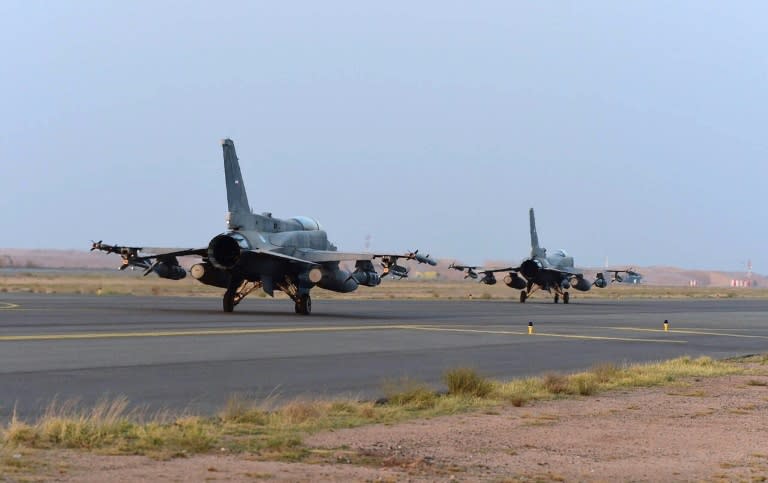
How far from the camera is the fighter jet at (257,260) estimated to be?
41000 mm

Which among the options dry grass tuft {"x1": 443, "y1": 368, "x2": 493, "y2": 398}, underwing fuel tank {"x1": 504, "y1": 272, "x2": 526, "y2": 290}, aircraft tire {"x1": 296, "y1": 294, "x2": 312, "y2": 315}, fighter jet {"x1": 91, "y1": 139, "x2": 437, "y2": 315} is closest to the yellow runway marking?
fighter jet {"x1": 91, "y1": 139, "x2": 437, "y2": 315}

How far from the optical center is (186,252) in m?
43.2

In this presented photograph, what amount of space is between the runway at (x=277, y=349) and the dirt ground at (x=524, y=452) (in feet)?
10.5

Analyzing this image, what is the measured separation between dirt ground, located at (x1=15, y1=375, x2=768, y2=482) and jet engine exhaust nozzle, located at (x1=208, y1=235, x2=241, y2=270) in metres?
24.6

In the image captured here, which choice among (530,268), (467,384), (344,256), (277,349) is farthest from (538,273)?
(467,384)

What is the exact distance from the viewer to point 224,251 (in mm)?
40844

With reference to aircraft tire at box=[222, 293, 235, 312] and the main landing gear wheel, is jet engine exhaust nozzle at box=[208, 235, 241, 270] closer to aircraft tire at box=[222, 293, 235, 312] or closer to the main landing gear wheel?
aircraft tire at box=[222, 293, 235, 312]

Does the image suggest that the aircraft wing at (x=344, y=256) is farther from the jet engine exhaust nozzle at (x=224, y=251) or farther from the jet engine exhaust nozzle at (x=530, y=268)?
the jet engine exhaust nozzle at (x=530, y=268)

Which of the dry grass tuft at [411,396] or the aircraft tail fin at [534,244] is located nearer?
the dry grass tuft at [411,396]

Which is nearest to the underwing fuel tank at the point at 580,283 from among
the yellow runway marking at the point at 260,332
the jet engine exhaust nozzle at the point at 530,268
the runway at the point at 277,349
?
the jet engine exhaust nozzle at the point at 530,268

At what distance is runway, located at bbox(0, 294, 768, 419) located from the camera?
58.4ft

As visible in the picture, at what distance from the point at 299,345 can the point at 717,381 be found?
9.96 meters

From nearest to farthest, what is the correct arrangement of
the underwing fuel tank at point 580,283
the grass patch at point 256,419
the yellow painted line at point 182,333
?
1. the grass patch at point 256,419
2. the yellow painted line at point 182,333
3. the underwing fuel tank at point 580,283

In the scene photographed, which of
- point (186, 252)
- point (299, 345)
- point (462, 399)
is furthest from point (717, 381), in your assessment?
point (186, 252)
